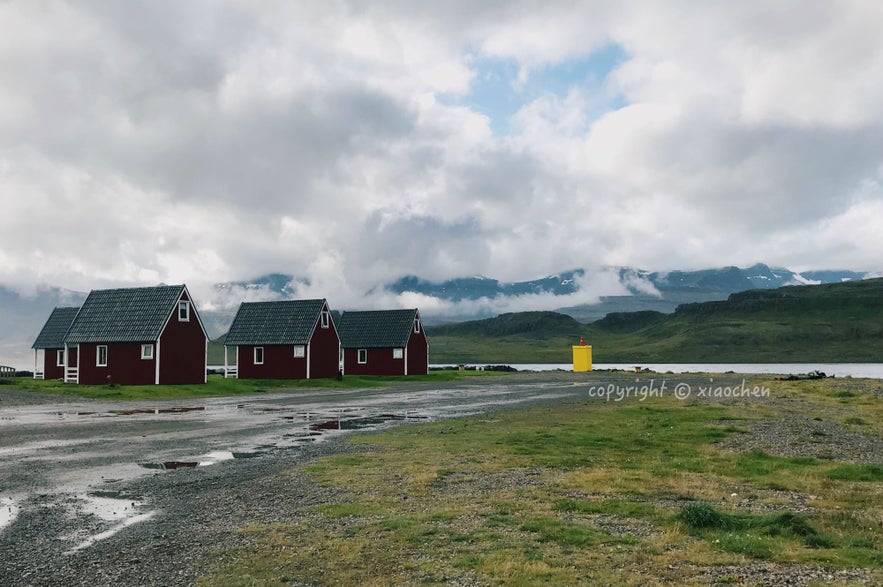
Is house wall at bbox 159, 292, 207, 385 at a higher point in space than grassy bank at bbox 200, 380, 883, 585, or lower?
higher

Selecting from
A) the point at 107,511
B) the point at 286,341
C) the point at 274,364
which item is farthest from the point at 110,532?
the point at 274,364

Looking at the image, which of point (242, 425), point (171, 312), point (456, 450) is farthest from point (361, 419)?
point (171, 312)

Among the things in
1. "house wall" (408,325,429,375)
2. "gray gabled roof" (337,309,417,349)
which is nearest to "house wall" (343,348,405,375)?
"gray gabled roof" (337,309,417,349)

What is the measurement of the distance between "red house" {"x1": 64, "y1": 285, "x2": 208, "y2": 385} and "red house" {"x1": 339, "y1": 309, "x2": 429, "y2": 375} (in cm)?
2630

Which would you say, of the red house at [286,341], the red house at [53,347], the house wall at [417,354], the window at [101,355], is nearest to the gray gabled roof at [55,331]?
the red house at [53,347]

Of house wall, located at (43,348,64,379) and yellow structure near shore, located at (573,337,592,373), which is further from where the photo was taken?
yellow structure near shore, located at (573,337,592,373)

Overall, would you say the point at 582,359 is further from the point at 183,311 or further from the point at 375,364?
the point at 183,311

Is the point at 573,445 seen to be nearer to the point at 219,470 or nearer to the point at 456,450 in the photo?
the point at 456,450

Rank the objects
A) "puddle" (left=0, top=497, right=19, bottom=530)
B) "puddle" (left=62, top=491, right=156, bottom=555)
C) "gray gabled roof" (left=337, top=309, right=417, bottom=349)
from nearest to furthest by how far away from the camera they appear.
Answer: "puddle" (left=62, top=491, right=156, bottom=555) → "puddle" (left=0, top=497, right=19, bottom=530) → "gray gabled roof" (left=337, top=309, right=417, bottom=349)

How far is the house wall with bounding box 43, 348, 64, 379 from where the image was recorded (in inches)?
3061

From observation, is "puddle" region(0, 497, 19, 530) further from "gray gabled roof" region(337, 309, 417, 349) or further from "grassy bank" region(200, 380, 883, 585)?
"gray gabled roof" region(337, 309, 417, 349)

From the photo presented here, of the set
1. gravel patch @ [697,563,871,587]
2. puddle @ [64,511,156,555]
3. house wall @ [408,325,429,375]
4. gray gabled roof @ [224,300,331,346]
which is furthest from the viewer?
house wall @ [408,325,429,375]

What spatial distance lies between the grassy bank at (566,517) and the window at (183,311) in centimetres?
4509

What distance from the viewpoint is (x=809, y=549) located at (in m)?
10.5
